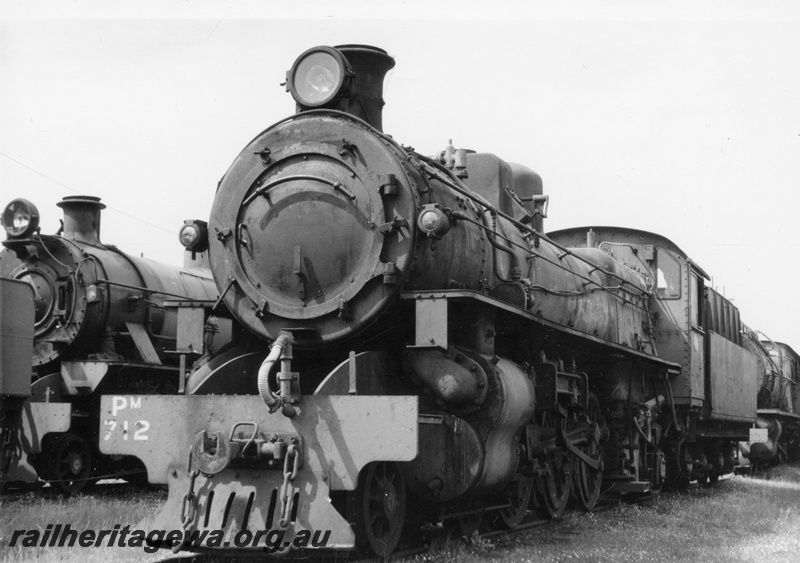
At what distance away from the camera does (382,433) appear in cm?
606

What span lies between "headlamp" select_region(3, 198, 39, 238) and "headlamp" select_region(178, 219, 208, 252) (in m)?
4.86

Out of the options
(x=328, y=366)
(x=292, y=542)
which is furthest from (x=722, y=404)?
(x=292, y=542)

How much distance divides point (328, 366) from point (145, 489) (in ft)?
21.0

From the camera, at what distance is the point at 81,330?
11.4 meters

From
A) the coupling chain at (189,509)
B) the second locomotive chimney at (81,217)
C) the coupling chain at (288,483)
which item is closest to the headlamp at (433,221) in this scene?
the coupling chain at (288,483)

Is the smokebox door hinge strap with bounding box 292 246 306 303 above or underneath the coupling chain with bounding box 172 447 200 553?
above

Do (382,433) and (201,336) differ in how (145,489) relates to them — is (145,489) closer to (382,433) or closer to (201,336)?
(201,336)

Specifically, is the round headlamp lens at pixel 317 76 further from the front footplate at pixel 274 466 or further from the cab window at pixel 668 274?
the cab window at pixel 668 274

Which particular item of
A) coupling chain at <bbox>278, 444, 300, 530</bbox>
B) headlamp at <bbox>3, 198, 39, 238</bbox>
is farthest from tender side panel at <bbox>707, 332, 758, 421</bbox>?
coupling chain at <bbox>278, 444, 300, 530</bbox>

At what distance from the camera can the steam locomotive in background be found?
20.2 feet

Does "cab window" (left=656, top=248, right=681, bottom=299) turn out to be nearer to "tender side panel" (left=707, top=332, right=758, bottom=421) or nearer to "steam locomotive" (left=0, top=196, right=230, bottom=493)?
"tender side panel" (left=707, top=332, right=758, bottom=421)

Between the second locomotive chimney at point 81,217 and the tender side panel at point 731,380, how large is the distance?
362 inches

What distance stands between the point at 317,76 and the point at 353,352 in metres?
2.35

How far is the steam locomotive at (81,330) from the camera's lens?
11352 mm
